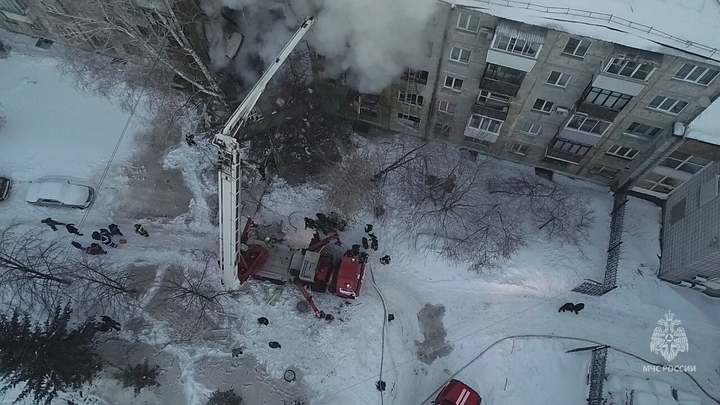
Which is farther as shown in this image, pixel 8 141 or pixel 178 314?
pixel 8 141

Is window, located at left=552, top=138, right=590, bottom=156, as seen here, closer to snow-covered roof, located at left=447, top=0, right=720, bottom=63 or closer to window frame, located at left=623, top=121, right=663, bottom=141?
window frame, located at left=623, top=121, right=663, bottom=141

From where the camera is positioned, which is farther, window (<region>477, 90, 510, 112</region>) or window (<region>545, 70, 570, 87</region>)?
window (<region>477, 90, 510, 112</region>)

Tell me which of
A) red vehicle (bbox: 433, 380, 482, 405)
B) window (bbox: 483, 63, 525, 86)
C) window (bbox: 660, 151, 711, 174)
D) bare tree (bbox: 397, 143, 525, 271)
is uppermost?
window (bbox: 483, 63, 525, 86)

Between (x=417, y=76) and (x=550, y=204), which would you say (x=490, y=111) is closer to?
(x=417, y=76)

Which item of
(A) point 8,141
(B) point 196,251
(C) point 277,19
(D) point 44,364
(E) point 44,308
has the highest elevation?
(C) point 277,19

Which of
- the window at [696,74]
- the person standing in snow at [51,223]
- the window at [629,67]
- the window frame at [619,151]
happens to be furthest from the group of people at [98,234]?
the window at [696,74]

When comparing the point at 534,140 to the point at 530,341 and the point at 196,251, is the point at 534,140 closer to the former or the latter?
the point at 530,341

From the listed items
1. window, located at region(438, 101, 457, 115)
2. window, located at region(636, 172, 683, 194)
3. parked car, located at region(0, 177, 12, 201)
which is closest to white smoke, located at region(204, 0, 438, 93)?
window, located at region(438, 101, 457, 115)

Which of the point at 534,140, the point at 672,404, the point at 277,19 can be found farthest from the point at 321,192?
the point at 672,404
